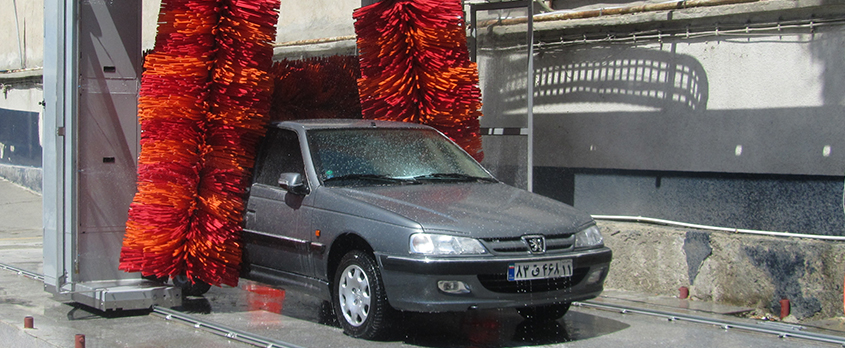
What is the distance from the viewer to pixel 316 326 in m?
6.47

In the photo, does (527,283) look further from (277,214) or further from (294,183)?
(277,214)

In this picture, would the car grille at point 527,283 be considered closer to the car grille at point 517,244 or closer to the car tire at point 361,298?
the car grille at point 517,244

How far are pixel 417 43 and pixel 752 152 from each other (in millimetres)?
2938

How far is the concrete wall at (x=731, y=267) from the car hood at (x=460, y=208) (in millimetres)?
1979

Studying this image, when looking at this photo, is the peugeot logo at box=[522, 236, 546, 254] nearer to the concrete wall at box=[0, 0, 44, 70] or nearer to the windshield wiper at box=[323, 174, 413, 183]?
the windshield wiper at box=[323, 174, 413, 183]

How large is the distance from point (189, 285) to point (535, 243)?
10.4 feet

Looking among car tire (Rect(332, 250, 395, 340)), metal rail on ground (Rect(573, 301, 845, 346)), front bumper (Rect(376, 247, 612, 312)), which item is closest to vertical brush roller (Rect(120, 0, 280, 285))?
car tire (Rect(332, 250, 395, 340))

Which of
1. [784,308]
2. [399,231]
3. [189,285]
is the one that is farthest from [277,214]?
[784,308]

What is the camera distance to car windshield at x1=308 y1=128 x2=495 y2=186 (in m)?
6.46

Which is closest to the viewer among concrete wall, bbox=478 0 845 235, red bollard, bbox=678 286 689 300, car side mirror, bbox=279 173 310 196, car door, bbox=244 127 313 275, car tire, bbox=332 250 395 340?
car tire, bbox=332 250 395 340

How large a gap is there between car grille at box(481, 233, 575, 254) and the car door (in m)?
1.43

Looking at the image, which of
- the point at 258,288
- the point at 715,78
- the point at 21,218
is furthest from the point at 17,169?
the point at 715,78

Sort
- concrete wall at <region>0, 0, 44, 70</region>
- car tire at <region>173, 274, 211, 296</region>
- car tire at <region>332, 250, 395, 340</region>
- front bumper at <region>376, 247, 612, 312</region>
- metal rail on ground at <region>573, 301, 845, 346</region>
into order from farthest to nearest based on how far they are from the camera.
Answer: concrete wall at <region>0, 0, 44, 70</region> < car tire at <region>173, 274, 211, 296</region> < metal rail on ground at <region>573, 301, 845, 346</region> < car tire at <region>332, 250, 395, 340</region> < front bumper at <region>376, 247, 612, 312</region>

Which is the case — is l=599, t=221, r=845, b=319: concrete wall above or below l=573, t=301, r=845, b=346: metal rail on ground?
above
